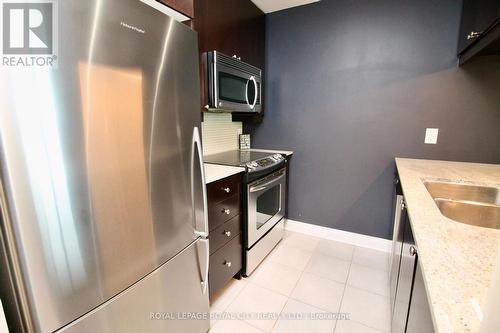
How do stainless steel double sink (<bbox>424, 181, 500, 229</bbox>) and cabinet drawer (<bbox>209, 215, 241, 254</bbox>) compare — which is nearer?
stainless steel double sink (<bbox>424, 181, 500, 229</bbox>)

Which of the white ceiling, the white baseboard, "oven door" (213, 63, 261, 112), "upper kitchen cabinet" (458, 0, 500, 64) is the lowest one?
the white baseboard

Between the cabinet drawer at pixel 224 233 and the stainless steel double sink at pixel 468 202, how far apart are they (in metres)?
1.22

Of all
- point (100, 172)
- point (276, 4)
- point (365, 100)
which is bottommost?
point (100, 172)

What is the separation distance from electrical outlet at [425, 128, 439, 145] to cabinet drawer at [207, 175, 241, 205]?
1.66 metres

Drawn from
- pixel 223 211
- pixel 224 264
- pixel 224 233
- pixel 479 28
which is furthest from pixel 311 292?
pixel 479 28

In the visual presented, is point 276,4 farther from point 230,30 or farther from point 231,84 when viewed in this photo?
point 231,84

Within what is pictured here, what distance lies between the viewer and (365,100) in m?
2.21

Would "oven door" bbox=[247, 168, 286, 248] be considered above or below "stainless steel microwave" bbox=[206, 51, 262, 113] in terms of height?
below

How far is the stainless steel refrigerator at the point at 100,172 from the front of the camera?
63 cm

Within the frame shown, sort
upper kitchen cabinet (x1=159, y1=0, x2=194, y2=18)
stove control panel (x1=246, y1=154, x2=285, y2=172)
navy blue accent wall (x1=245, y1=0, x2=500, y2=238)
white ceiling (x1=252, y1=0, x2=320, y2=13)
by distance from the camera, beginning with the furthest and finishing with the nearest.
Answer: white ceiling (x1=252, y1=0, x2=320, y2=13) → navy blue accent wall (x1=245, y1=0, x2=500, y2=238) → stove control panel (x1=246, y1=154, x2=285, y2=172) → upper kitchen cabinet (x1=159, y1=0, x2=194, y2=18)

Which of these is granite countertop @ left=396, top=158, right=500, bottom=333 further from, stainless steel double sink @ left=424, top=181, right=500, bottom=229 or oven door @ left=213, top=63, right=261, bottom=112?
oven door @ left=213, top=63, right=261, bottom=112

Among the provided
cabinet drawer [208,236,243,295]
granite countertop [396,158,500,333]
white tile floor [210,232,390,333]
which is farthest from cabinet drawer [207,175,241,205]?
granite countertop [396,158,500,333]

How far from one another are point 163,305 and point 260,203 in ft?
3.63

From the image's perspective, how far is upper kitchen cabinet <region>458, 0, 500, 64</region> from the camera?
4.11ft
